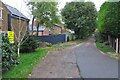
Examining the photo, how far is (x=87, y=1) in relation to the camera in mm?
52719

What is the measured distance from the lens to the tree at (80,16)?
5019 centimetres

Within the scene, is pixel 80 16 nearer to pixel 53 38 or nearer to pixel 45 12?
pixel 53 38

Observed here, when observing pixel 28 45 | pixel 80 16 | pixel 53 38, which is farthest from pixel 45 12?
pixel 80 16

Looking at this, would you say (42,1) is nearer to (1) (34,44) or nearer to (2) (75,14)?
(1) (34,44)

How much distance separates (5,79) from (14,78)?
0.37 metres

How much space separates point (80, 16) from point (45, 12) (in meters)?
18.7

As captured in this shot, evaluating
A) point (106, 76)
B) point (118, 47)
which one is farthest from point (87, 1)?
point (106, 76)

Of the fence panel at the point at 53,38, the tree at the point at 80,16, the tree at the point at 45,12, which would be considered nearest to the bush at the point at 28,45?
the tree at the point at 45,12

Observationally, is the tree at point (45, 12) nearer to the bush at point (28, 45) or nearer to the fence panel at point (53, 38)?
the fence panel at point (53, 38)

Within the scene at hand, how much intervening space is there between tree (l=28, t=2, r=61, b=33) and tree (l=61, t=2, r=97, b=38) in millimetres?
14325

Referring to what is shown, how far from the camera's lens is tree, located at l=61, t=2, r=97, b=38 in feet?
165

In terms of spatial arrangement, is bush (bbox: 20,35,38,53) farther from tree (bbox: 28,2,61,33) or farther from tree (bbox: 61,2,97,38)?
tree (bbox: 61,2,97,38)

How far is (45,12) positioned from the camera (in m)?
33.8

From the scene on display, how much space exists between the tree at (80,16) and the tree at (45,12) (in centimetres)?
1433
